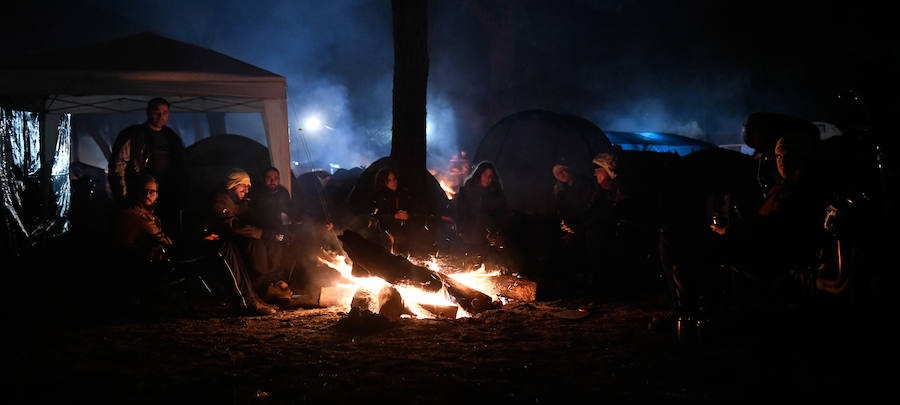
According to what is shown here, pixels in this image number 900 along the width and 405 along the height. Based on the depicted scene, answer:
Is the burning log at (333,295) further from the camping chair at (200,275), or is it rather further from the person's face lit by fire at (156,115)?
the person's face lit by fire at (156,115)

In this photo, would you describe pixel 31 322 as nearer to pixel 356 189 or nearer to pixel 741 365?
pixel 356 189

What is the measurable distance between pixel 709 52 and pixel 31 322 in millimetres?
32840

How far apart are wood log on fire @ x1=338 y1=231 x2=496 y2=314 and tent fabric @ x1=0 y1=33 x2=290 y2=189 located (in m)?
3.04

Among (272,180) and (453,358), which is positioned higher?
(272,180)

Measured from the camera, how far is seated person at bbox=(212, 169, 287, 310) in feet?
18.8

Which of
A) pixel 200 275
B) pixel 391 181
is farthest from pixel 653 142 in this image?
pixel 200 275

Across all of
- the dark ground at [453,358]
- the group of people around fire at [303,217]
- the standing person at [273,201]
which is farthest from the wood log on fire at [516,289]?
the standing person at [273,201]

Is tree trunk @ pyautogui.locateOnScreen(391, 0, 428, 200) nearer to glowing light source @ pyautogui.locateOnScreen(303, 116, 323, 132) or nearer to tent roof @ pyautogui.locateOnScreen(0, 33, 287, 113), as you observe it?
tent roof @ pyautogui.locateOnScreen(0, 33, 287, 113)

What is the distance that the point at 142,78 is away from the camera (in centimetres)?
708

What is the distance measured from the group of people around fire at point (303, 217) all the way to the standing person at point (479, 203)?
0.05 feet

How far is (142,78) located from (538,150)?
805cm

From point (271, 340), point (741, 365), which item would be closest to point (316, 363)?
point (271, 340)

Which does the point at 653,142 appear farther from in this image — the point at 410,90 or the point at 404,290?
the point at 404,290

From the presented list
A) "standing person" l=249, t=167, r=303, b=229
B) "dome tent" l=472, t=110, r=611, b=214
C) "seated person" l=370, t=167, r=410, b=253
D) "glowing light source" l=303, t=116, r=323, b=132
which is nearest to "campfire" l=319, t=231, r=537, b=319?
"standing person" l=249, t=167, r=303, b=229
